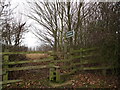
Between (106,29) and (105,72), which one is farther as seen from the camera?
(105,72)

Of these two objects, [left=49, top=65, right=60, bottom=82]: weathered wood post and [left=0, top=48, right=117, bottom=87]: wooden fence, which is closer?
[left=0, top=48, right=117, bottom=87]: wooden fence

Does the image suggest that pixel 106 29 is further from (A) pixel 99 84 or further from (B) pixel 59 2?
(B) pixel 59 2

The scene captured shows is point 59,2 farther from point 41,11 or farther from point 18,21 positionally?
point 18,21

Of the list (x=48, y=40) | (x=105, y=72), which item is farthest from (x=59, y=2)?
(x=105, y=72)

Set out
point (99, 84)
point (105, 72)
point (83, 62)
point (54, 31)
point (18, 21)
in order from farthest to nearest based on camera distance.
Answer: point (18, 21) < point (54, 31) < point (83, 62) < point (105, 72) < point (99, 84)

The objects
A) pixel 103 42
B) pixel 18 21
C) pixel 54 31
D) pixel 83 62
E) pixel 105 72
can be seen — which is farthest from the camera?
pixel 18 21

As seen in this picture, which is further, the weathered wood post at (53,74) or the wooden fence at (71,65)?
the weathered wood post at (53,74)

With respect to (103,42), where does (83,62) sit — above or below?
below

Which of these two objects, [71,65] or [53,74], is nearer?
[53,74]

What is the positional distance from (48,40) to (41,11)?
10.1ft

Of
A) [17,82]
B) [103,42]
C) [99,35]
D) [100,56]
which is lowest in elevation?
[17,82]

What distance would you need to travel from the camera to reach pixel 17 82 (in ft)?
15.7

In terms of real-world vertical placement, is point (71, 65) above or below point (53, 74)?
above

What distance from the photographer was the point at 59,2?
29.2 ft
